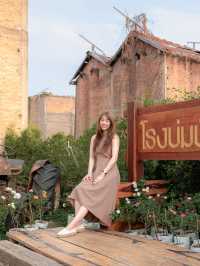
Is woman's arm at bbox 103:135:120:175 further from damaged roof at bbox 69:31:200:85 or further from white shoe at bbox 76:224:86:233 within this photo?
damaged roof at bbox 69:31:200:85

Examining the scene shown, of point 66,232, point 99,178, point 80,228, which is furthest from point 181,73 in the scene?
point 66,232

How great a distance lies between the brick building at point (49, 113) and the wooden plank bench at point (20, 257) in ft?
114

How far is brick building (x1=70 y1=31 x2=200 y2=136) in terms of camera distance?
25.2m

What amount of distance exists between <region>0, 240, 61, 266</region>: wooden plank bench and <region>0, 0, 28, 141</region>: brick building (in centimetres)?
2123

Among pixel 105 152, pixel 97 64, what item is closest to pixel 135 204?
pixel 105 152

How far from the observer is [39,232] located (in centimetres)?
586

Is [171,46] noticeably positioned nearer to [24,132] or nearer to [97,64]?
[97,64]

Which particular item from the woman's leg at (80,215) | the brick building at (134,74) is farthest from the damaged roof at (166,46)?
the woman's leg at (80,215)

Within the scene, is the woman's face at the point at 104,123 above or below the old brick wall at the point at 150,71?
below

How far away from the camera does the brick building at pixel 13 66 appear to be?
85.9ft

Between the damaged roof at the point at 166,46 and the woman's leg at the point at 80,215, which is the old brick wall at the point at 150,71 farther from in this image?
the woman's leg at the point at 80,215

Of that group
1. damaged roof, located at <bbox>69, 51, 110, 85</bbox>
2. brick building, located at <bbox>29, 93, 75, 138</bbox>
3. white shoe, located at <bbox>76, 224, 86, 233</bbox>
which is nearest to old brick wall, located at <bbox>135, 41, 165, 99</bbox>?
damaged roof, located at <bbox>69, 51, 110, 85</bbox>

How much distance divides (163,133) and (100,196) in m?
1.27

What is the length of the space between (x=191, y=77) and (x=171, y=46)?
1946mm
